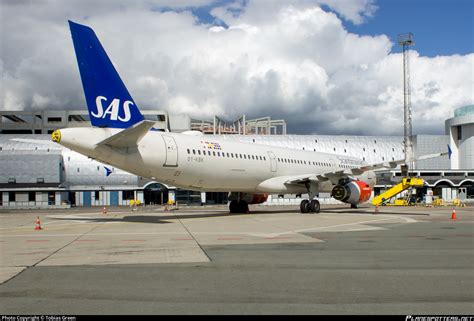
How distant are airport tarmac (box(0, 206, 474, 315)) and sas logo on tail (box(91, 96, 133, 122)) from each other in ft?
21.6

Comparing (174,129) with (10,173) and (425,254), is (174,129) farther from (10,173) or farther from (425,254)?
(425,254)

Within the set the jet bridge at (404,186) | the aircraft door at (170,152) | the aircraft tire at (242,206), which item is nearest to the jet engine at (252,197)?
the aircraft tire at (242,206)

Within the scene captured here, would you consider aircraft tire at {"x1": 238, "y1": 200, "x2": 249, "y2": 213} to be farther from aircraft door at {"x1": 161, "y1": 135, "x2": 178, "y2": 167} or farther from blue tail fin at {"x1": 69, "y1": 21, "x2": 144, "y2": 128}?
blue tail fin at {"x1": 69, "y1": 21, "x2": 144, "y2": 128}

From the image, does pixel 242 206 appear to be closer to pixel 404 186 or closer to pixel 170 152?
pixel 170 152

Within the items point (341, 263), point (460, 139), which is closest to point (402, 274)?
point (341, 263)

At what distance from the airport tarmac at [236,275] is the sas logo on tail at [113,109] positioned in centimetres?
659

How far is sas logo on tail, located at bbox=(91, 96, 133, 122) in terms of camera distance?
19.9 metres

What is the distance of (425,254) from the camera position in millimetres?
11453

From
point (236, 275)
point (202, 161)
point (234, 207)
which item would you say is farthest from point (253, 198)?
point (236, 275)

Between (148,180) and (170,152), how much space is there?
40.2m

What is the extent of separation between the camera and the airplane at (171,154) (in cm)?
1930

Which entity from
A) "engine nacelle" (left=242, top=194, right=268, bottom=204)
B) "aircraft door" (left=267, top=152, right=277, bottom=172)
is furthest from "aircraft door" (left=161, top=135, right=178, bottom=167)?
"engine nacelle" (left=242, top=194, right=268, bottom=204)

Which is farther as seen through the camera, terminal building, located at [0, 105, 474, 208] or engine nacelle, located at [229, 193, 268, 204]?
terminal building, located at [0, 105, 474, 208]

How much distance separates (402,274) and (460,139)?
84.4m
